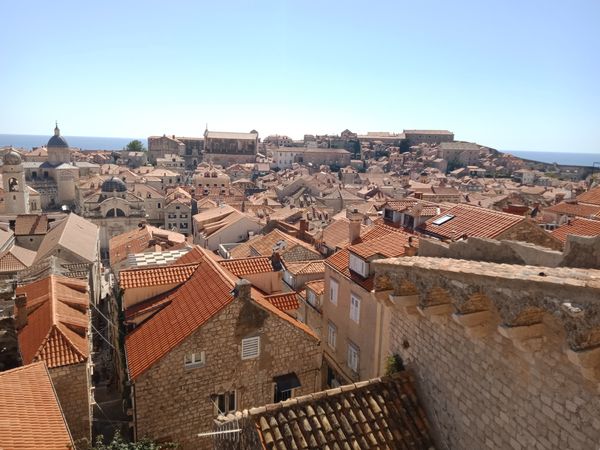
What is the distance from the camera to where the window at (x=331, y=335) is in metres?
16.4

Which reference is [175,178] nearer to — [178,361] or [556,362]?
[178,361]

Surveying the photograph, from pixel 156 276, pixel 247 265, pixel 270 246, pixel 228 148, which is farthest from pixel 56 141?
pixel 156 276

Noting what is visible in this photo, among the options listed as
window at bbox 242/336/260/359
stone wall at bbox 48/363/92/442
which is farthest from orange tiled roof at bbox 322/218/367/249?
stone wall at bbox 48/363/92/442

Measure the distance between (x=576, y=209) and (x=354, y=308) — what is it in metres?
28.8

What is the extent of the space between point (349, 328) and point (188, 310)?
5.52m

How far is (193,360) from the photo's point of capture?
12422mm

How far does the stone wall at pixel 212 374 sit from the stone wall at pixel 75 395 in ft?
6.58

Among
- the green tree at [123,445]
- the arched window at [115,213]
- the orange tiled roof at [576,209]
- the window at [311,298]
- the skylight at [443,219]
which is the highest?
the skylight at [443,219]

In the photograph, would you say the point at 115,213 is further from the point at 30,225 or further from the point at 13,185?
the point at 30,225

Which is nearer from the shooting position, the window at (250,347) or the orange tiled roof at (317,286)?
the window at (250,347)

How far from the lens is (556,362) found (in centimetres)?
463

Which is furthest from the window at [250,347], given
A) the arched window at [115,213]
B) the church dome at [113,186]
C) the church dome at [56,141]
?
the church dome at [56,141]

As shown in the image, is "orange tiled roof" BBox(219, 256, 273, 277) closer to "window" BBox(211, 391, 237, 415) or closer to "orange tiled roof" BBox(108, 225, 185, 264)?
"window" BBox(211, 391, 237, 415)

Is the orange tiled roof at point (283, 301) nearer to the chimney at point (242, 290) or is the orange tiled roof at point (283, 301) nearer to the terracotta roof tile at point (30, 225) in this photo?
the chimney at point (242, 290)
